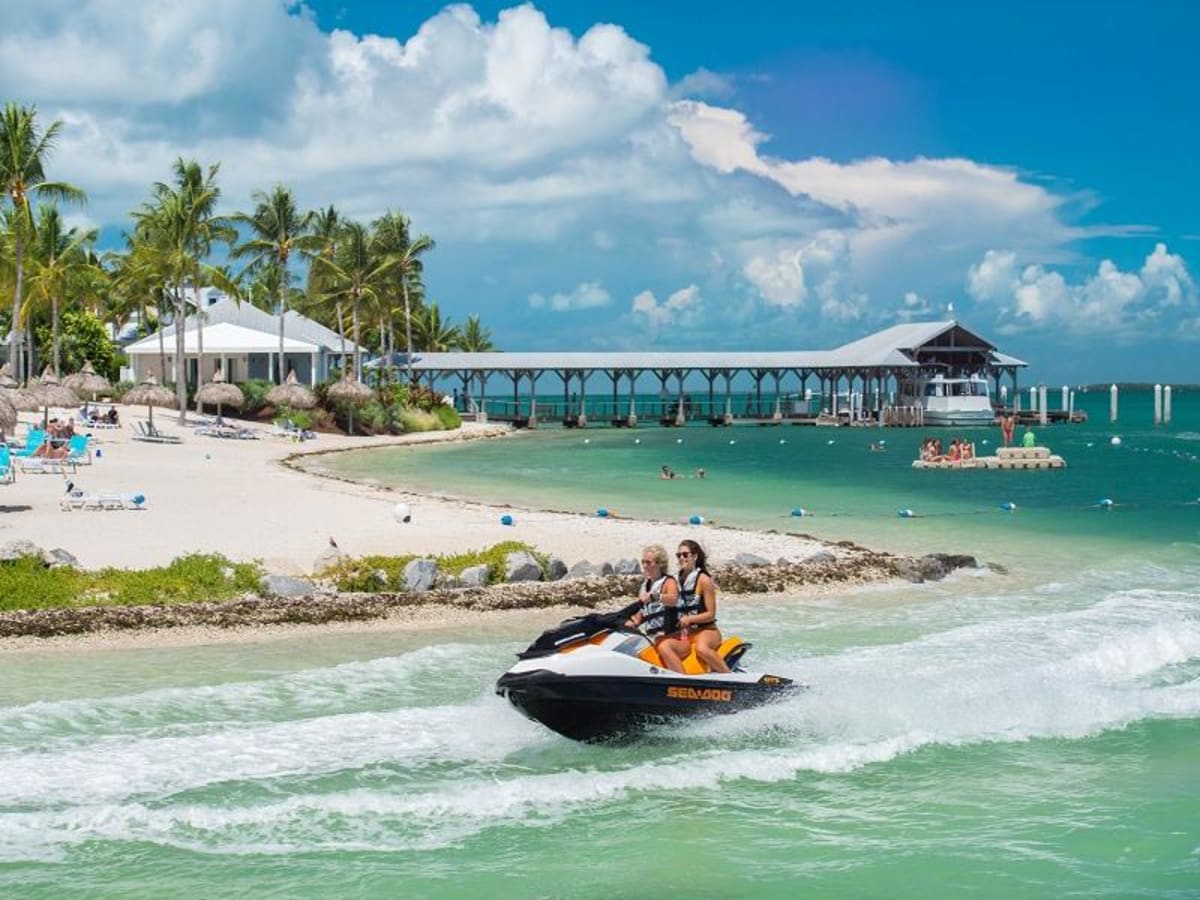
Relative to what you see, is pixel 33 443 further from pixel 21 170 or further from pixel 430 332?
pixel 430 332

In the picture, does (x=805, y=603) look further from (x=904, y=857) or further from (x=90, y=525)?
(x=90, y=525)

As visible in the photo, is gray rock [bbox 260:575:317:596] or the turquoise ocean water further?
gray rock [bbox 260:575:317:596]

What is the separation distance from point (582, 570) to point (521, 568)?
99cm

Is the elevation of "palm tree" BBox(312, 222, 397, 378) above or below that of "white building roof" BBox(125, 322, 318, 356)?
above

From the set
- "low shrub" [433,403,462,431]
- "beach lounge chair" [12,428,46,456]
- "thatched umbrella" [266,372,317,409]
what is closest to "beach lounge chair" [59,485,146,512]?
"beach lounge chair" [12,428,46,456]

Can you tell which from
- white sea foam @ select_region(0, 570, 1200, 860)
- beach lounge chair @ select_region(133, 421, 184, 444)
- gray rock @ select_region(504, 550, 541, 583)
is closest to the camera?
white sea foam @ select_region(0, 570, 1200, 860)

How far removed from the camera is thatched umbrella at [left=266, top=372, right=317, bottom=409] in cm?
5250

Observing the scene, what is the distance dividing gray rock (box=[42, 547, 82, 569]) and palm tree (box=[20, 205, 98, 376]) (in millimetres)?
34834

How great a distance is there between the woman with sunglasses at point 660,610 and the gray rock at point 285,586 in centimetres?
629

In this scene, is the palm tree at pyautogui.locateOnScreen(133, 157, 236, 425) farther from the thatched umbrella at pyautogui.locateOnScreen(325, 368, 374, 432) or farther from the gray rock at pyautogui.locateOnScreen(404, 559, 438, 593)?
the gray rock at pyautogui.locateOnScreen(404, 559, 438, 593)

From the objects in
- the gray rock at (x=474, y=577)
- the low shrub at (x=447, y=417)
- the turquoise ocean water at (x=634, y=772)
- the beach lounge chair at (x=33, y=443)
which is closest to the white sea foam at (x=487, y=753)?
the turquoise ocean water at (x=634, y=772)

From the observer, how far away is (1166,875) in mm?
7359

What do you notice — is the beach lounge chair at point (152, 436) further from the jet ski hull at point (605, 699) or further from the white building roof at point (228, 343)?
the jet ski hull at point (605, 699)

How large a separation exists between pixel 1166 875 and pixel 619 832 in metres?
3.23
